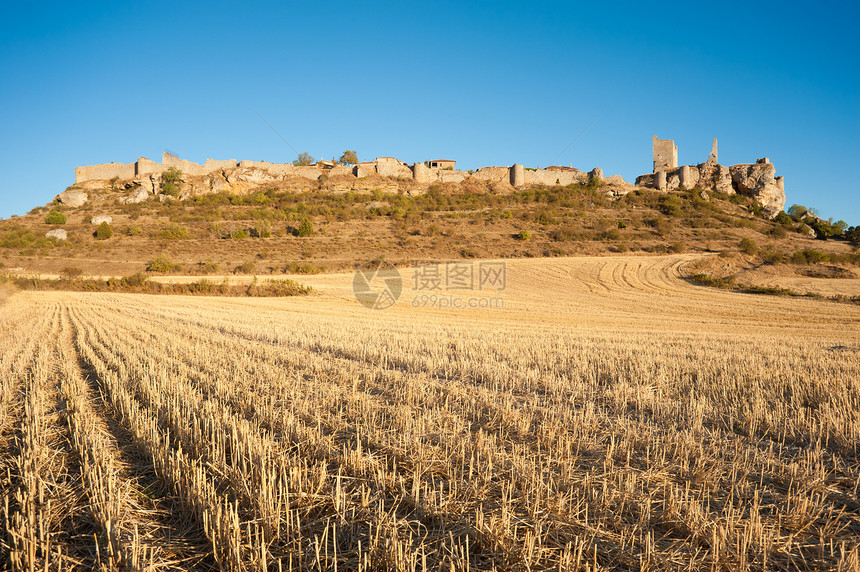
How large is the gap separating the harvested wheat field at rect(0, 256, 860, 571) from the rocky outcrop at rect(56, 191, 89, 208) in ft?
222

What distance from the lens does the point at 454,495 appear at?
3297 mm

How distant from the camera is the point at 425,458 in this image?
3.83m

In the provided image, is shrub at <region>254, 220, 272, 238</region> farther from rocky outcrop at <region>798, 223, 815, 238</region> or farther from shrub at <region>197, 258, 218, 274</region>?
rocky outcrop at <region>798, 223, 815, 238</region>

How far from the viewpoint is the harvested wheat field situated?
2.69m

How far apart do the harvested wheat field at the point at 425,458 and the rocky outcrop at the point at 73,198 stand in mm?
67815

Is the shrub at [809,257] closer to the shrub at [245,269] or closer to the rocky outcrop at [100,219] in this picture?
the shrub at [245,269]

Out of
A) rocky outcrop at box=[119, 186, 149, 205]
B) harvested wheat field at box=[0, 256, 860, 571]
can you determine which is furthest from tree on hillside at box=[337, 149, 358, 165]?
harvested wheat field at box=[0, 256, 860, 571]

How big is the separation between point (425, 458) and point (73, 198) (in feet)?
258

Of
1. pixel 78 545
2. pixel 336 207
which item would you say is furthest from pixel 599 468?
pixel 336 207

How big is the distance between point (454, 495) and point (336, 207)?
2295 inches

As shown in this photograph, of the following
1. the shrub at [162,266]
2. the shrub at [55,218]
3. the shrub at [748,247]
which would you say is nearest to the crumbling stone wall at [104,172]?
the shrub at [55,218]

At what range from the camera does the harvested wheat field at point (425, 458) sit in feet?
8.81

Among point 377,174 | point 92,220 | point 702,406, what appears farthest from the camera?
point 377,174

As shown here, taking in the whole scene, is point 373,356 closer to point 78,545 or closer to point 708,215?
point 78,545
